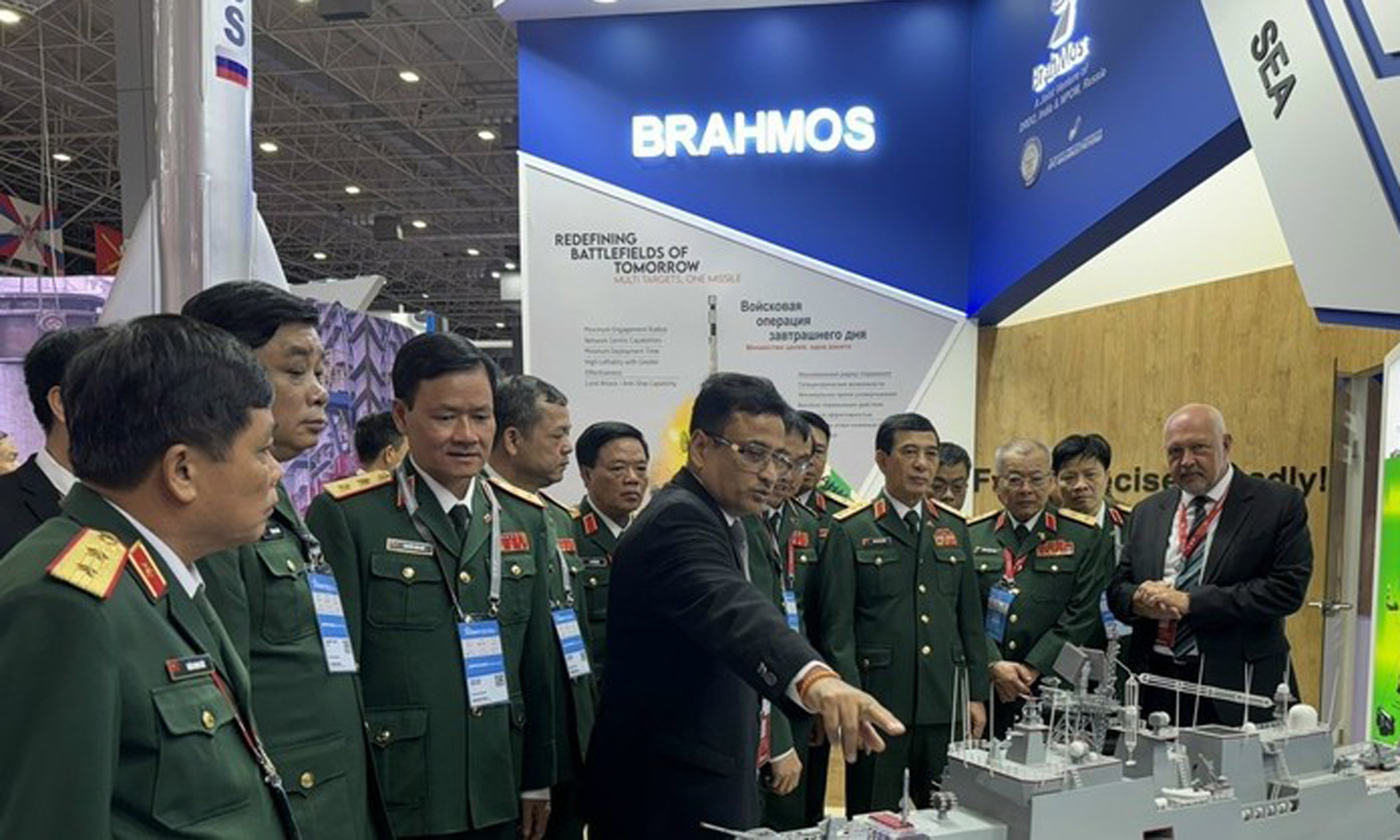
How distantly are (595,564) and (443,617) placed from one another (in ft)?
3.75

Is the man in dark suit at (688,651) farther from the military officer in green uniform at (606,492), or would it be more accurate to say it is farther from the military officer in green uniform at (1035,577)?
the military officer in green uniform at (1035,577)

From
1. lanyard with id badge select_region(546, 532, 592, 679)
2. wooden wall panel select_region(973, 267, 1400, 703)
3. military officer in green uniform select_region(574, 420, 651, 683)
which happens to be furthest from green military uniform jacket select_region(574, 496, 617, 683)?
wooden wall panel select_region(973, 267, 1400, 703)

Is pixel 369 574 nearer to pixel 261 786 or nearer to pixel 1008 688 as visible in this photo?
pixel 261 786

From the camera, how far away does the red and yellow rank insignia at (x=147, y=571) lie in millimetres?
1037

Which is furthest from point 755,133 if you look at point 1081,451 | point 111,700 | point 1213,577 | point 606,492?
point 111,700

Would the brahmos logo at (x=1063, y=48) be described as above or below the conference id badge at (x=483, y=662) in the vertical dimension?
above

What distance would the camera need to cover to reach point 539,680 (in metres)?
2.17

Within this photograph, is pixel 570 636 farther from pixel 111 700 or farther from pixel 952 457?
pixel 952 457

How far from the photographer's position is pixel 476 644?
1.98 meters

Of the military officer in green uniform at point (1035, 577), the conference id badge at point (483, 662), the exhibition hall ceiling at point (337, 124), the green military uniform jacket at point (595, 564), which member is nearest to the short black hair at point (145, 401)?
the conference id badge at point (483, 662)

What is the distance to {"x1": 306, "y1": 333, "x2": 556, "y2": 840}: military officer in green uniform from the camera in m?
1.88

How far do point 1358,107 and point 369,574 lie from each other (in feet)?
8.42

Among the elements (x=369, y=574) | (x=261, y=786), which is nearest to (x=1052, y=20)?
(x=369, y=574)

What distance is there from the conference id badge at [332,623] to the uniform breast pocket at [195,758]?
1.72 ft
